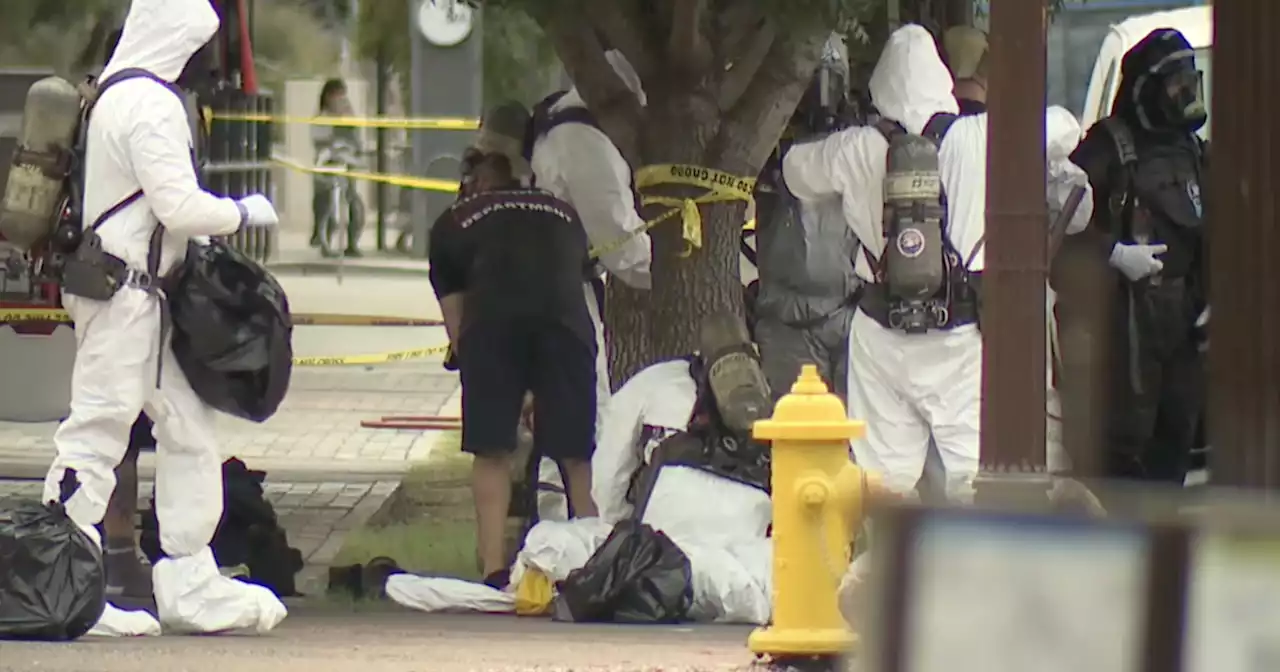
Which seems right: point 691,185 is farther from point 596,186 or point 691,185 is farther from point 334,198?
point 334,198

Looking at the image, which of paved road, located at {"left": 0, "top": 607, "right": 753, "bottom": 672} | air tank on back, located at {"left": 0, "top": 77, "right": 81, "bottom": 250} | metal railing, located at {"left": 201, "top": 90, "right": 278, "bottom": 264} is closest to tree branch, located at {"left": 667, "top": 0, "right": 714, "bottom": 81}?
paved road, located at {"left": 0, "top": 607, "right": 753, "bottom": 672}

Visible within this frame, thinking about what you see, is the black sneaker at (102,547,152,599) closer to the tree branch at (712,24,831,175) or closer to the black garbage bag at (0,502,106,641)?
the black garbage bag at (0,502,106,641)

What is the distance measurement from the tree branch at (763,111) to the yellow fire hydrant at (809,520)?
9.86ft

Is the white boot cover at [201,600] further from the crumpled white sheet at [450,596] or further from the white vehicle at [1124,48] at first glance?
the white vehicle at [1124,48]

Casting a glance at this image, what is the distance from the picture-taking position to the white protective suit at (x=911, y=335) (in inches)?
277

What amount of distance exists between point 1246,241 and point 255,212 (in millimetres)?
2871

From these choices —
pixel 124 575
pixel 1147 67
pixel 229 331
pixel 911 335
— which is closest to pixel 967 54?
pixel 1147 67

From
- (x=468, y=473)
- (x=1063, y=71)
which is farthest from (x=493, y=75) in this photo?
(x=468, y=473)

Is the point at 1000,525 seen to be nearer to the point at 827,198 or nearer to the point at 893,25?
the point at 827,198

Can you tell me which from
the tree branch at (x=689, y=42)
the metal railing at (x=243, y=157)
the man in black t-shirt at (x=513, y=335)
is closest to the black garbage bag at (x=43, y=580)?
the man in black t-shirt at (x=513, y=335)

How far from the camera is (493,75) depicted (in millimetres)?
22703

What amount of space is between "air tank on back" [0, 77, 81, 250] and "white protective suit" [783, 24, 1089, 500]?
252 cm

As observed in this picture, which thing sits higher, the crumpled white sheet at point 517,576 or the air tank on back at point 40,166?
the air tank on back at point 40,166

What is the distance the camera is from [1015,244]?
517 centimetres
